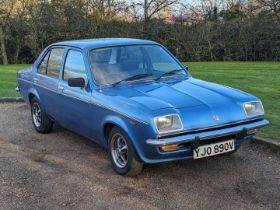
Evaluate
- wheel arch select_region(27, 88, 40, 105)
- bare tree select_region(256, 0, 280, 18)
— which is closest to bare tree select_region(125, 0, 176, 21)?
bare tree select_region(256, 0, 280, 18)

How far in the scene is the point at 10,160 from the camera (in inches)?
246

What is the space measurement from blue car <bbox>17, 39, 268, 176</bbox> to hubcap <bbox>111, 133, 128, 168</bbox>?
1cm

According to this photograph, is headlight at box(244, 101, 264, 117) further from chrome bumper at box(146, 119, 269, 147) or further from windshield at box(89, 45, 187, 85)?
windshield at box(89, 45, 187, 85)

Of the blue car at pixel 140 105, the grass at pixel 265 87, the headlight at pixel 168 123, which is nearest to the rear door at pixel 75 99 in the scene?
the blue car at pixel 140 105

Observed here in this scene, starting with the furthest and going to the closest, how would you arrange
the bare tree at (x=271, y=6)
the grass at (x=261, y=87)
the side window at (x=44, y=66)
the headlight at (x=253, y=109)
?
the bare tree at (x=271, y=6) → the side window at (x=44, y=66) → the grass at (x=261, y=87) → the headlight at (x=253, y=109)

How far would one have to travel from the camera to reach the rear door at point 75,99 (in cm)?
599

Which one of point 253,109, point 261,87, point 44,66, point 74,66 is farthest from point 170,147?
point 261,87

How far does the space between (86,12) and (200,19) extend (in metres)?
6.31

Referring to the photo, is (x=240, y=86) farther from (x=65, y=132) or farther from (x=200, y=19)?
(x=200, y=19)

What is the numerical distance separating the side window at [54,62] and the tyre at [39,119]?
76 cm

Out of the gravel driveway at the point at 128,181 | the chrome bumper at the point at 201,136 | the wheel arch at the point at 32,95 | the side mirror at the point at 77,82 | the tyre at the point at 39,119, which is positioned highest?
the side mirror at the point at 77,82

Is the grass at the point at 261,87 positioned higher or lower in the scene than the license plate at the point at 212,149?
lower

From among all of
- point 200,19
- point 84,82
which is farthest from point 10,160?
point 200,19

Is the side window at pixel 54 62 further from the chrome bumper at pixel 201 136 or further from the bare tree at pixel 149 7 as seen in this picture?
the bare tree at pixel 149 7
